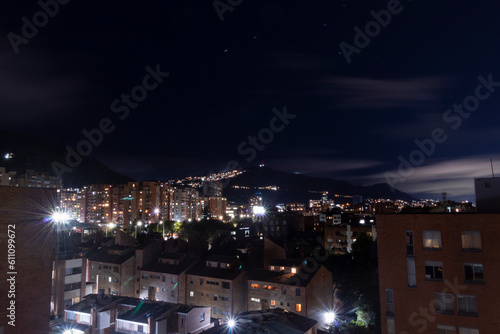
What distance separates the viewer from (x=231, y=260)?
2566cm

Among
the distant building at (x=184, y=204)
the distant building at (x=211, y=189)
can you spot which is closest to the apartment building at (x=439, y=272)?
the distant building at (x=184, y=204)

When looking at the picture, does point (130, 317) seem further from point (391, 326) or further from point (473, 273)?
point (473, 273)

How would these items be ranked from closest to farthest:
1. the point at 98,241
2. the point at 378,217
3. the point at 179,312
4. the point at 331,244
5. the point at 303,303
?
the point at 378,217, the point at 179,312, the point at 303,303, the point at 98,241, the point at 331,244

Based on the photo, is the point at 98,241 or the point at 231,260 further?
the point at 98,241

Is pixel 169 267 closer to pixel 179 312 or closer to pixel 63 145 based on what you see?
pixel 179 312

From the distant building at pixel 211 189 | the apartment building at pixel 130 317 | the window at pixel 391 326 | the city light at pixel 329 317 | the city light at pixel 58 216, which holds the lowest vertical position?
the city light at pixel 329 317

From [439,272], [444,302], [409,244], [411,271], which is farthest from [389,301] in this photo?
[409,244]

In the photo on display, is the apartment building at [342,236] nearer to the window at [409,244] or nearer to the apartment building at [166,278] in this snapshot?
the apartment building at [166,278]

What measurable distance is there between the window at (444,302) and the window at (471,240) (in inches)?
69.9

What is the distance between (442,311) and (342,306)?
14.7 metres

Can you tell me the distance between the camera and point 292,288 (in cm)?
2152

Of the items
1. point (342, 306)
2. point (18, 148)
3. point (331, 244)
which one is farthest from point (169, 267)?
point (18, 148)

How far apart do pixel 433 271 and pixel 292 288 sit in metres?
11.8

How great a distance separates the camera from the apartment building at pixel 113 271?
90.7 feet
